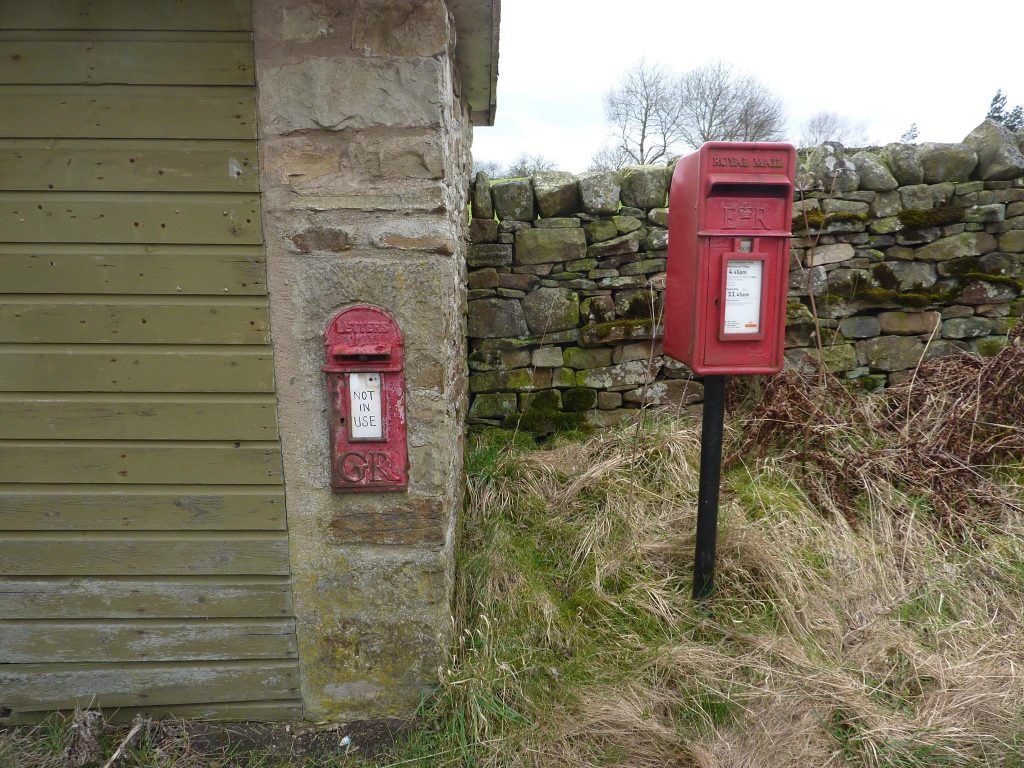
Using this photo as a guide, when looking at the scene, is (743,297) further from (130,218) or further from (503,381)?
(130,218)

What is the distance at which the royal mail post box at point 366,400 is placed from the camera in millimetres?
1996

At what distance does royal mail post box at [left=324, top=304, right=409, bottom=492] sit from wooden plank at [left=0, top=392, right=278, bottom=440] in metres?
0.26

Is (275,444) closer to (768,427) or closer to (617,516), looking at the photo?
(617,516)

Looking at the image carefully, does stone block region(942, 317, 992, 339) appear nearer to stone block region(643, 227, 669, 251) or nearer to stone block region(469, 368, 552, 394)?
stone block region(643, 227, 669, 251)

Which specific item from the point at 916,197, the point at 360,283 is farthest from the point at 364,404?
the point at 916,197

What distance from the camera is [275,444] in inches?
81.6

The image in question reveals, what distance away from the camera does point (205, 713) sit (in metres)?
2.22

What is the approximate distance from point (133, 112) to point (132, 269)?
500 millimetres

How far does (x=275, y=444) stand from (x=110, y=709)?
1.21 metres

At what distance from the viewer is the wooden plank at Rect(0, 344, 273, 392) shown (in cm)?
200

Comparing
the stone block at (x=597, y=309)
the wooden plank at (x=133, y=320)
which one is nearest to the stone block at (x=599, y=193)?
the stone block at (x=597, y=309)

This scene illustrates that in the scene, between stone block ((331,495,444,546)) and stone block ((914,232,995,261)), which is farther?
stone block ((914,232,995,261))

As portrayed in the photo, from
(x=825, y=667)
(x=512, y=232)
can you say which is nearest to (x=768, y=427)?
(x=825, y=667)

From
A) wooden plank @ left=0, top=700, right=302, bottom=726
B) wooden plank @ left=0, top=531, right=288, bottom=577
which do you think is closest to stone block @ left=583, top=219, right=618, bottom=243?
wooden plank @ left=0, top=531, right=288, bottom=577
